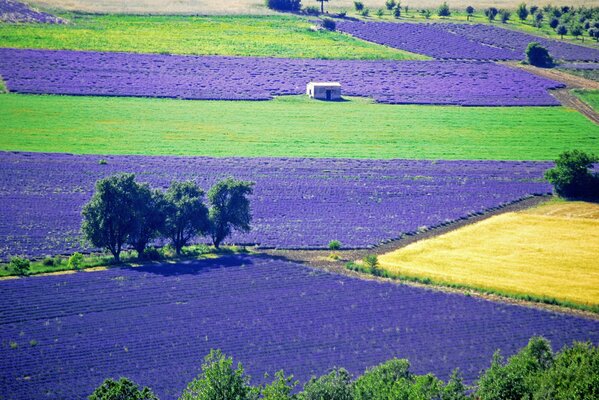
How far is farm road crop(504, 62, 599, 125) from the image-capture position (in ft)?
361

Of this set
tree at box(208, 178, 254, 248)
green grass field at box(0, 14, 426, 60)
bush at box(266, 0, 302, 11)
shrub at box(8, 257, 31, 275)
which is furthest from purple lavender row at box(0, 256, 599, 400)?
bush at box(266, 0, 302, 11)

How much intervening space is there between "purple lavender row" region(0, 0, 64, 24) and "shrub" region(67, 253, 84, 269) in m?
→ 90.9

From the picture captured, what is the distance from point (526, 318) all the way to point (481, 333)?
4.10 meters

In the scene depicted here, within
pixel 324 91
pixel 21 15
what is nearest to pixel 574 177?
pixel 324 91

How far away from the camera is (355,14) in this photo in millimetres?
170750

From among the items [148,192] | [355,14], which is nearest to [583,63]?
[355,14]

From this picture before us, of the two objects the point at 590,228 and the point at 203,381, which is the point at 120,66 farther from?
the point at 203,381

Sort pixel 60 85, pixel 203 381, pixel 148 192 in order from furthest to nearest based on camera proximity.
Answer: pixel 60 85 < pixel 148 192 < pixel 203 381

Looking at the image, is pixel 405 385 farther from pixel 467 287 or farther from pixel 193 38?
pixel 193 38

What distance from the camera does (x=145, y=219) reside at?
6494cm

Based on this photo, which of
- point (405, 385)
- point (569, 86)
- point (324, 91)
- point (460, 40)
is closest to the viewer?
point (405, 385)

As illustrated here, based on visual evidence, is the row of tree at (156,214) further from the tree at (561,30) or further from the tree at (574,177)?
the tree at (561,30)

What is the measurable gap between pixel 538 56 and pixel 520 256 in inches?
2754

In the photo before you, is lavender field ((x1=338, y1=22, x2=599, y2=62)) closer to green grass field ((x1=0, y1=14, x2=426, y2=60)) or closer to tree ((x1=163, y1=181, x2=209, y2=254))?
green grass field ((x1=0, y1=14, x2=426, y2=60))
